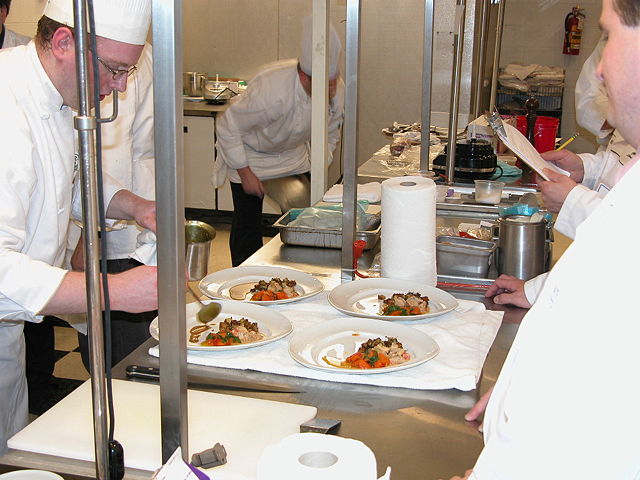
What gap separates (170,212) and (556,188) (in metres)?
1.42

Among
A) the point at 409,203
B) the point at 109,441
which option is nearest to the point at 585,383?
the point at 109,441

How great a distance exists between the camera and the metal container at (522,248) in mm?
1854

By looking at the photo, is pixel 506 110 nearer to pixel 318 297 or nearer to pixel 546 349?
pixel 318 297

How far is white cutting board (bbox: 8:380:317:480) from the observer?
1.10 meters

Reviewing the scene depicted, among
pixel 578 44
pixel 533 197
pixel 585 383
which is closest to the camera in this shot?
pixel 585 383

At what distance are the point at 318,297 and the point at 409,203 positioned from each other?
0.99 feet

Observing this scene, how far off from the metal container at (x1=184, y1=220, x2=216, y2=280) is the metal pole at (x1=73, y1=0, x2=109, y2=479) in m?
0.73

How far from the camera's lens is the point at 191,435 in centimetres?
116

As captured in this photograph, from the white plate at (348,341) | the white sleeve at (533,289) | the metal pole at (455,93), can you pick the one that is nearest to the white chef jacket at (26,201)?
the white plate at (348,341)

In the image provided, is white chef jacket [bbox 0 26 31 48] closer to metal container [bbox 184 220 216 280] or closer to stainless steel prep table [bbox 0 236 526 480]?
metal container [bbox 184 220 216 280]

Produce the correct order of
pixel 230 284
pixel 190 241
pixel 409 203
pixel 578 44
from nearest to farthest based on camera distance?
1. pixel 190 241
2. pixel 409 203
3. pixel 230 284
4. pixel 578 44

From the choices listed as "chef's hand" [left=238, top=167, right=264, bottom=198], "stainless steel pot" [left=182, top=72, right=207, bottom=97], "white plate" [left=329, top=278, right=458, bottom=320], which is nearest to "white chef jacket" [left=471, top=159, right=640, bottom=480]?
"white plate" [left=329, top=278, right=458, bottom=320]

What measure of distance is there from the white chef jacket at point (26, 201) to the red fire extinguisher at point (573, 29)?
199 inches

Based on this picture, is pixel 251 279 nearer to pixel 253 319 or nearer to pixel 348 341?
pixel 253 319
